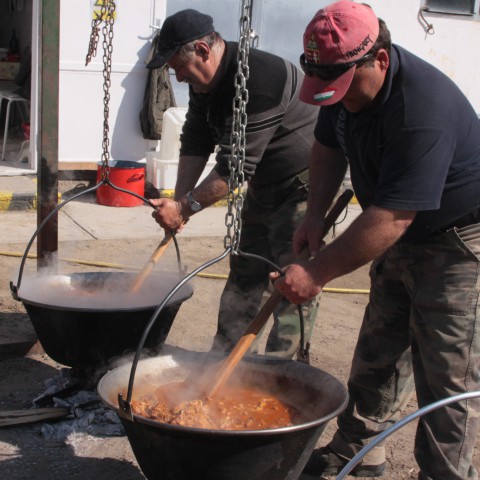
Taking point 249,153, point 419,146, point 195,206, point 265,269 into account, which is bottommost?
point 265,269

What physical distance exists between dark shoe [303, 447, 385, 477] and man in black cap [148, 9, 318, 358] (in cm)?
70

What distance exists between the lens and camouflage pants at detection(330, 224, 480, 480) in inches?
117

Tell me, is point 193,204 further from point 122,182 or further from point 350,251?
point 122,182

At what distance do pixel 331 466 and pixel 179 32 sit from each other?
7.02 ft

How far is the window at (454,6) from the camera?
9602mm

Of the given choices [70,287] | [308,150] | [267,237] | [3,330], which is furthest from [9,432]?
[308,150]

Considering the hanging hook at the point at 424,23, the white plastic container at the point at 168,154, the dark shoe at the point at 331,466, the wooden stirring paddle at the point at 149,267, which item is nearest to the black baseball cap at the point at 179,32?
the wooden stirring paddle at the point at 149,267

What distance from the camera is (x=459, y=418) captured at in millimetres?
3010

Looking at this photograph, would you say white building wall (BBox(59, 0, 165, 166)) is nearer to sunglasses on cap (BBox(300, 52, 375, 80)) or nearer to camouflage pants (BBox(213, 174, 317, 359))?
camouflage pants (BBox(213, 174, 317, 359))

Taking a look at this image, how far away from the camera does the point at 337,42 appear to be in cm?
267

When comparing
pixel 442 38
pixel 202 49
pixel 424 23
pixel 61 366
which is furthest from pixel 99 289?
pixel 442 38

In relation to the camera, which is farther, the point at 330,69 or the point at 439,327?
the point at 439,327

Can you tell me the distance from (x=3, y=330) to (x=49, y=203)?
94 centimetres

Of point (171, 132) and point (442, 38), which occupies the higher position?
point (442, 38)
